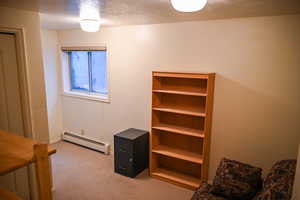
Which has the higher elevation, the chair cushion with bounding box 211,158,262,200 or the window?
the window

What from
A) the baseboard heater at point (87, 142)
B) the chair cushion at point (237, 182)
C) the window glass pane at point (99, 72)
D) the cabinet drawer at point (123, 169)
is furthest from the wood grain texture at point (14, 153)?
the window glass pane at point (99, 72)

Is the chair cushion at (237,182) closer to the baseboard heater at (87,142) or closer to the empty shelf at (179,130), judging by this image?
the empty shelf at (179,130)

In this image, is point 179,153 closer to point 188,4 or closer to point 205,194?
point 205,194

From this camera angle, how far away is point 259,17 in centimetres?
241

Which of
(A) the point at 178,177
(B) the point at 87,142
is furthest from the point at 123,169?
(B) the point at 87,142

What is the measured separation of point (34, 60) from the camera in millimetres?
2408

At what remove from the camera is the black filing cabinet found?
315cm

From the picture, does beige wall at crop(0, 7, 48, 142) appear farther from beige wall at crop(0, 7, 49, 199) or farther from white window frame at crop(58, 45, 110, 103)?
white window frame at crop(58, 45, 110, 103)

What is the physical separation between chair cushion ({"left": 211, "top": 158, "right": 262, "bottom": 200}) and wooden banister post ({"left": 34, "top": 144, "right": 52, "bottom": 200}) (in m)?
1.87

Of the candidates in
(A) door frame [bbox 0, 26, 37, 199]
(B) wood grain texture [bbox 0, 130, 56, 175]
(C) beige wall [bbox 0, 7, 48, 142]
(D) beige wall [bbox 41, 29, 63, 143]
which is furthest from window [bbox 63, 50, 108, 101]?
(B) wood grain texture [bbox 0, 130, 56, 175]

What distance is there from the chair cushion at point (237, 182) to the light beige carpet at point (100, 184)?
67 cm

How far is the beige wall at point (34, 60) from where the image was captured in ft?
7.16

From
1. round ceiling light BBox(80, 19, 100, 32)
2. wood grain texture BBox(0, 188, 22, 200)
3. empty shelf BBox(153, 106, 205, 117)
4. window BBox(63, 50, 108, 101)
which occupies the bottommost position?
wood grain texture BBox(0, 188, 22, 200)

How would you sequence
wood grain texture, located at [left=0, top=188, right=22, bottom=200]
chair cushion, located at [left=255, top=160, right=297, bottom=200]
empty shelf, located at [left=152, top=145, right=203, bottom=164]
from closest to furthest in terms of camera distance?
wood grain texture, located at [left=0, top=188, right=22, bottom=200]
chair cushion, located at [left=255, top=160, right=297, bottom=200]
empty shelf, located at [left=152, top=145, right=203, bottom=164]
